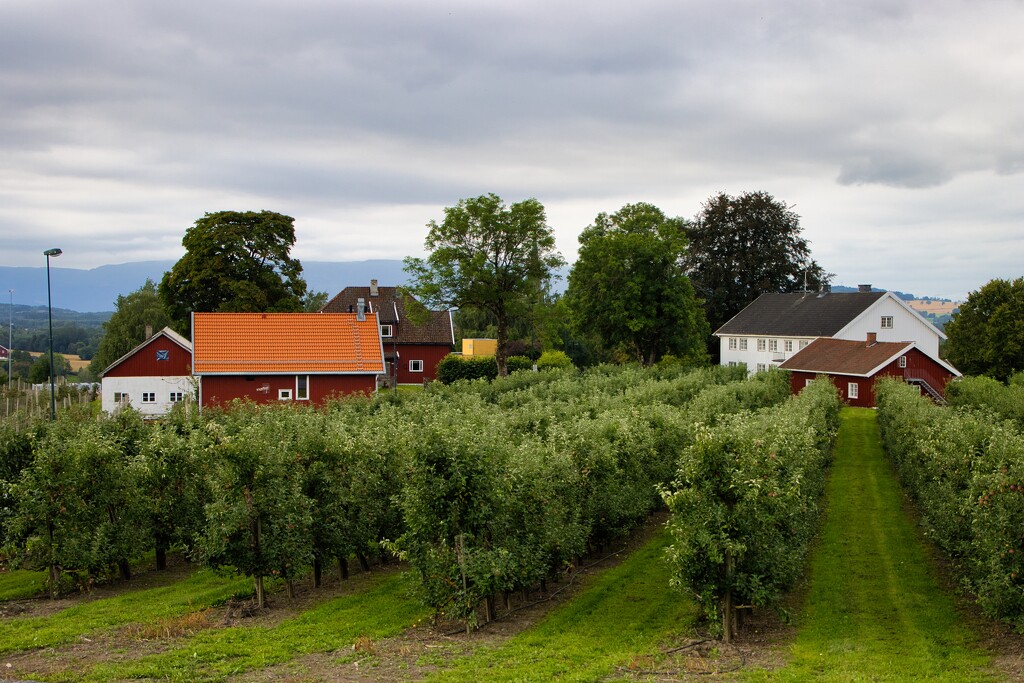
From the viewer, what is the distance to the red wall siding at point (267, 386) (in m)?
47.8

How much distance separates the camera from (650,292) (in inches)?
2699

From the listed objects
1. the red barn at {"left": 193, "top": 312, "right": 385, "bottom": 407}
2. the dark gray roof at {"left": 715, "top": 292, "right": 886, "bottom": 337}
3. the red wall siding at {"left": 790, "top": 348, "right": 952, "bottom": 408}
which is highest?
the dark gray roof at {"left": 715, "top": 292, "right": 886, "bottom": 337}

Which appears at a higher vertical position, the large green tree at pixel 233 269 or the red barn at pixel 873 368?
the large green tree at pixel 233 269

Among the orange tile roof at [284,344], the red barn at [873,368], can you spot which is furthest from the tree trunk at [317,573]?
the red barn at [873,368]

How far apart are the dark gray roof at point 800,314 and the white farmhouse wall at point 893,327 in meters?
0.56

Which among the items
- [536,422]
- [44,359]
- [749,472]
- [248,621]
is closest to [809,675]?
[749,472]

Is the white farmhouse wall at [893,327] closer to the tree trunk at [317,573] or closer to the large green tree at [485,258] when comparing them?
the large green tree at [485,258]

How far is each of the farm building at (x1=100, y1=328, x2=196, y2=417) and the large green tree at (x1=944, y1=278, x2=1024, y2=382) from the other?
59.8m

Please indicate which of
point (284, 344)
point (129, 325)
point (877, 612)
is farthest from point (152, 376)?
point (877, 612)

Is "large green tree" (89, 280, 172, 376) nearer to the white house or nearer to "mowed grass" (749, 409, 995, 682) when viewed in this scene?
the white house

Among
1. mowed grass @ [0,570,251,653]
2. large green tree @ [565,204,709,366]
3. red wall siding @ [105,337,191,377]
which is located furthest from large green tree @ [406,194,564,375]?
mowed grass @ [0,570,251,653]

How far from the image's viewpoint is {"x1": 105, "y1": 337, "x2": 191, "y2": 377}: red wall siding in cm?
5450

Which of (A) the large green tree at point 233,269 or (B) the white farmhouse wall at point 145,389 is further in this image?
(A) the large green tree at point 233,269

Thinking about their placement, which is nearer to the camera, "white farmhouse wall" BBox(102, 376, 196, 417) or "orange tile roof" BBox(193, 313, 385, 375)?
"orange tile roof" BBox(193, 313, 385, 375)
